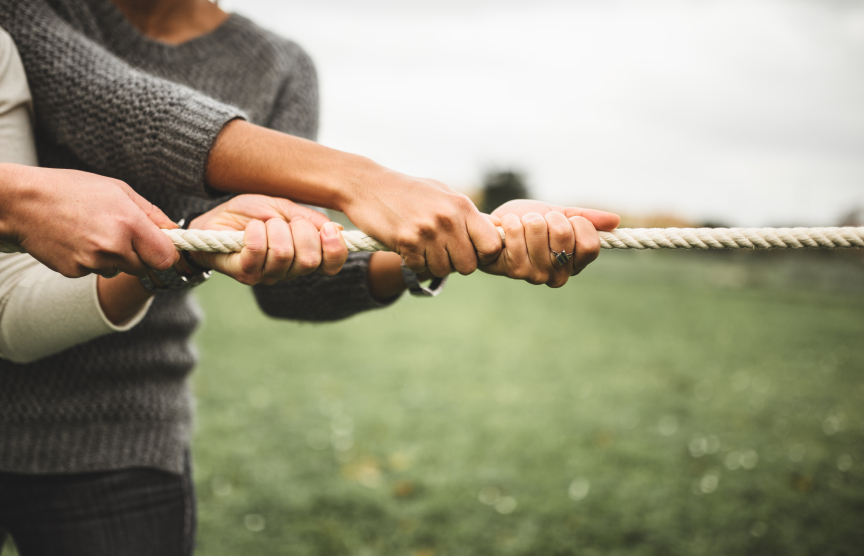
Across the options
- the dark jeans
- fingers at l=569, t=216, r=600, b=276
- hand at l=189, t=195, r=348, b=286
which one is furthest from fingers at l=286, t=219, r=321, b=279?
the dark jeans

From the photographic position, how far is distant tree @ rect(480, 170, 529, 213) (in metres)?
26.7

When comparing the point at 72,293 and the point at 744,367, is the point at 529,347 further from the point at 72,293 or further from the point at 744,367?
the point at 72,293

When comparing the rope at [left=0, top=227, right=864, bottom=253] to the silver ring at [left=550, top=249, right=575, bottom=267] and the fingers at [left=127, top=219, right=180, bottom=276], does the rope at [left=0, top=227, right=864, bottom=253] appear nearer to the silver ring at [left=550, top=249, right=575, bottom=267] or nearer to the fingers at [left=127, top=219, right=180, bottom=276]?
the silver ring at [left=550, top=249, right=575, bottom=267]

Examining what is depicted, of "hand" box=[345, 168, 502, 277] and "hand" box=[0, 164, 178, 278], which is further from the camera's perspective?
"hand" box=[345, 168, 502, 277]

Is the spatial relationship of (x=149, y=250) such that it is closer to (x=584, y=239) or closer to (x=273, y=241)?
(x=273, y=241)

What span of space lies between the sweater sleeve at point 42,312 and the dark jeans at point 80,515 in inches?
10.3

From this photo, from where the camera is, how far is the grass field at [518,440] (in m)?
2.21

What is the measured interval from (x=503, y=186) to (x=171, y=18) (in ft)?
87.8

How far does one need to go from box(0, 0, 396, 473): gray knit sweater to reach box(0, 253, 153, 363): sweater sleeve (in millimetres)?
159

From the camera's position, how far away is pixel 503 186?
27078 mm

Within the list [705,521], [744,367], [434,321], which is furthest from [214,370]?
[744,367]

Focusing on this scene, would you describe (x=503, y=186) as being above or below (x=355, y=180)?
below

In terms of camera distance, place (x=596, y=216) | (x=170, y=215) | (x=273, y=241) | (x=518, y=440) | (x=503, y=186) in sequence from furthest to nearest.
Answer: (x=503, y=186) → (x=518, y=440) → (x=170, y=215) → (x=596, y=216) → (x=273, y=241)

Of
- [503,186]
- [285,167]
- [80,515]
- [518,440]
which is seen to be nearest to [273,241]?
[285,167]
